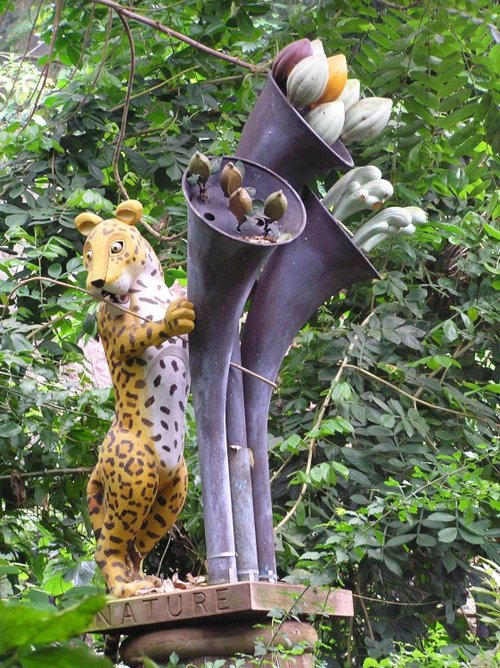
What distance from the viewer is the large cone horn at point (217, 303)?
1.56 metres

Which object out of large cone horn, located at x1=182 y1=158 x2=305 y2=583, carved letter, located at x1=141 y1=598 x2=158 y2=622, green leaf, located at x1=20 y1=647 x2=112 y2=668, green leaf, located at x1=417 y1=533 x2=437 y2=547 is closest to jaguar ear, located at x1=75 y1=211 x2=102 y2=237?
large cone horn, located at x1=182 y1=158 x2=305 y2=583

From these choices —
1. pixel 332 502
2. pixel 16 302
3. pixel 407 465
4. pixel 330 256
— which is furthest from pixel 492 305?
pixel 16 302

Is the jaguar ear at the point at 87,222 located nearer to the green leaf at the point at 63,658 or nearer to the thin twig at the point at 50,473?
the thin twig at the point at 50,473

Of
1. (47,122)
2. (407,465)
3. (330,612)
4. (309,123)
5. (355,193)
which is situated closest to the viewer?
(330,612)

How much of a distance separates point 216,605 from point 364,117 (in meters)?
0.93

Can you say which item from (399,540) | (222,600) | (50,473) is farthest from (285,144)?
(50,473)

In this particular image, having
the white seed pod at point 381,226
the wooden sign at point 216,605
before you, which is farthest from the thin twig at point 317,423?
the wooden sign at point 216,605

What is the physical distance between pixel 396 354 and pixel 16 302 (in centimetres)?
113

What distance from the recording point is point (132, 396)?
168cm

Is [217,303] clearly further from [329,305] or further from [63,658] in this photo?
[329,305]

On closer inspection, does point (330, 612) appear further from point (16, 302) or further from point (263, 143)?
point (16, 302)

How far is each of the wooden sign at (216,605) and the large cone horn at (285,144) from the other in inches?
28.5

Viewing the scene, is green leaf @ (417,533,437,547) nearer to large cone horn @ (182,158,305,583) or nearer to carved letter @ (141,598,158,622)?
large cone horn @ (182,158,305,583)

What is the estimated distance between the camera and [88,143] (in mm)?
3078
